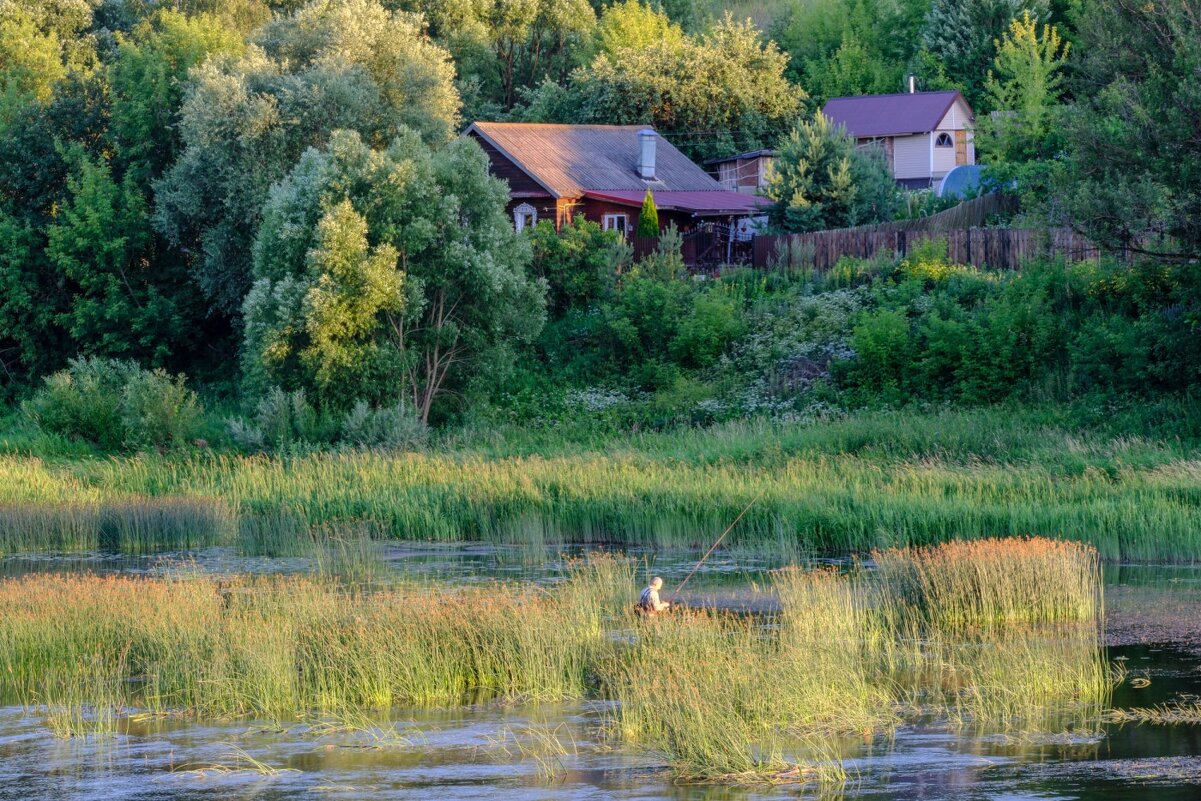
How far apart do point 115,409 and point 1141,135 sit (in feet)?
80.7

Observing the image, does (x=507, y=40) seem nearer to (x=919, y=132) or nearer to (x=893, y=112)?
(x=893, y=112)

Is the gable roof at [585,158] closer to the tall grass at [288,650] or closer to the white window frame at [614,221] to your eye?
the white window frame at [614,221]

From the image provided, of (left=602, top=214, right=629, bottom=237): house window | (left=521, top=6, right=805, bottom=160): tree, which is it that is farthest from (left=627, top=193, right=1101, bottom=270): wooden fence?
(left=521, top=6, right=805, bottom=160): tree

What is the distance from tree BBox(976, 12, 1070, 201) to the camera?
53009mm

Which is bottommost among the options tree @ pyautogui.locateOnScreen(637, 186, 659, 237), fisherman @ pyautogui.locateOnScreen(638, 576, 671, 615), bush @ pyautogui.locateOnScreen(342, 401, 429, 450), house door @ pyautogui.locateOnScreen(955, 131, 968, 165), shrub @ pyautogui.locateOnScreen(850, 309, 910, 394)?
fisherman @ pyautogui.locateOnScreen(638, 576, 671, 615)

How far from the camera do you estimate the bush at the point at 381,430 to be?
34.3 metres

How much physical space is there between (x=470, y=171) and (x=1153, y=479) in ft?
66.8

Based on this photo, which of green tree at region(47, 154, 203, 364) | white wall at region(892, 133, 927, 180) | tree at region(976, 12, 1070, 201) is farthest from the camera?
white wall at region(892, 133, 927, 180)

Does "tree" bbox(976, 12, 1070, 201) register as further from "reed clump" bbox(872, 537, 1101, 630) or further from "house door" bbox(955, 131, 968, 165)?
"reed clump" bbox(872, 537, 1101, 630)

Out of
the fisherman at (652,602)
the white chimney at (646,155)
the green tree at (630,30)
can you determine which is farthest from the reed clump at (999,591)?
the green tree at (630,30)

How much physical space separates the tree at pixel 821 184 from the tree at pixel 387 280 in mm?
11190

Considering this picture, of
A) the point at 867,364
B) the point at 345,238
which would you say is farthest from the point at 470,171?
the point at 867,364

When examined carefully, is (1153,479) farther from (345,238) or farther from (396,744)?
(345,238)

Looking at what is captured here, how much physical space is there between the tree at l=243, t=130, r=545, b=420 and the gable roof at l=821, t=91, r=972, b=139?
28594 mm
